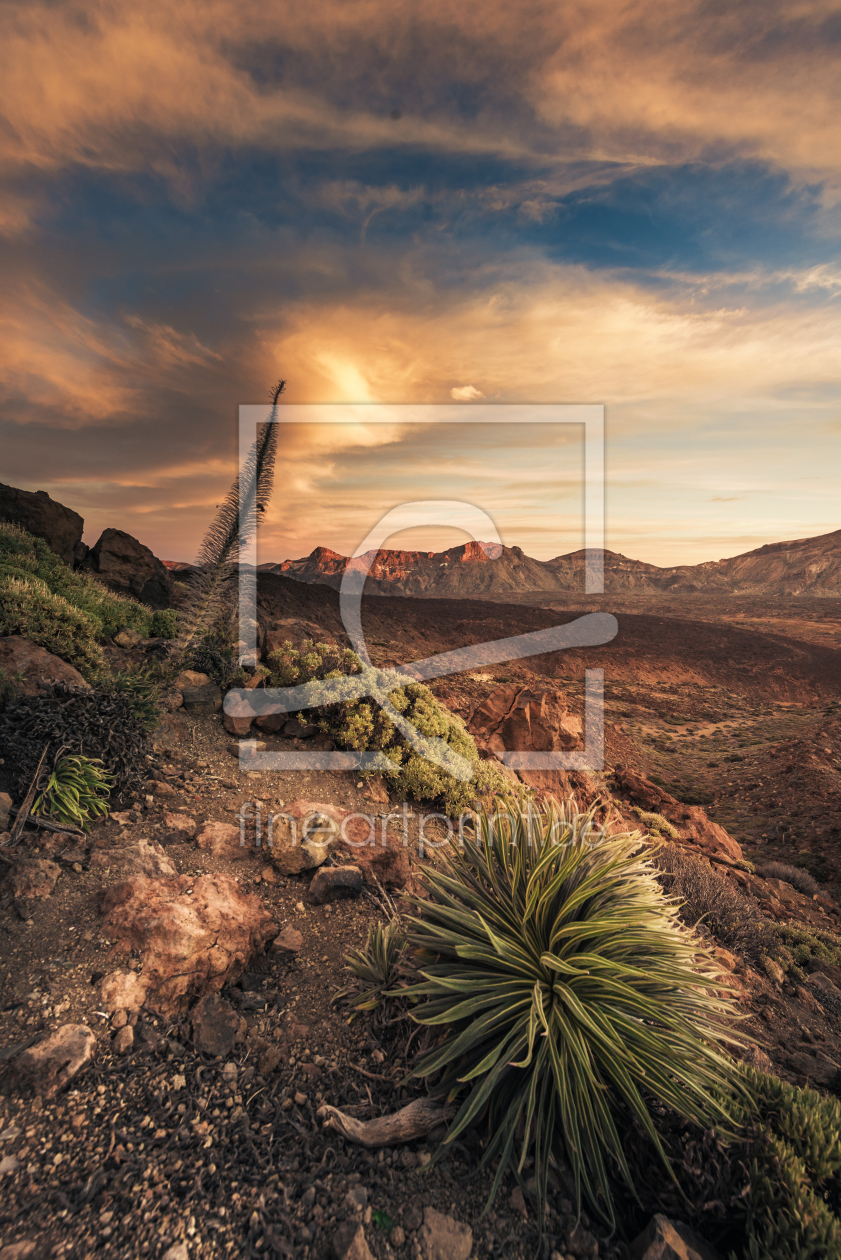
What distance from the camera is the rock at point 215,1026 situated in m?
2.56

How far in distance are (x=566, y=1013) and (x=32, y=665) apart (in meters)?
5.17

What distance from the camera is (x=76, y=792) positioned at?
3.91 meters

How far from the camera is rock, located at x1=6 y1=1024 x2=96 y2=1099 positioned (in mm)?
2209

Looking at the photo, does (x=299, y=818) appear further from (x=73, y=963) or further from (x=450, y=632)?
(x=450, y=632)

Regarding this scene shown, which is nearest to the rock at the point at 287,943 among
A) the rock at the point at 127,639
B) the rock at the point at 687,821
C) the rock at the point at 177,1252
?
the rock at the point at 177,1252

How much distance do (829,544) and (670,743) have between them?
130 meters

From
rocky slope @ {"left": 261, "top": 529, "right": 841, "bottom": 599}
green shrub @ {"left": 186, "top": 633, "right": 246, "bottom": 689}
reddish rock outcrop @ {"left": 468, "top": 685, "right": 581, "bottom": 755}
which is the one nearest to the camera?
green shrub @ {"left": 186, "top": 633, "right": 246, "bottom": 689}

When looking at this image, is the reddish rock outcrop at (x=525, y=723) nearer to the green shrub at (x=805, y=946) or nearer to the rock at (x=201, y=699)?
the green shrub at (x=805, y=946)

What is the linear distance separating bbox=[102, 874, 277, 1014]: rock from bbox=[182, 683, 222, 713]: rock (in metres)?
3.05

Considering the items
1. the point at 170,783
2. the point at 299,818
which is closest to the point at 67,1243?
the point at 299,818

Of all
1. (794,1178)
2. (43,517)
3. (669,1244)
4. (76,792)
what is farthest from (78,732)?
(43,517)

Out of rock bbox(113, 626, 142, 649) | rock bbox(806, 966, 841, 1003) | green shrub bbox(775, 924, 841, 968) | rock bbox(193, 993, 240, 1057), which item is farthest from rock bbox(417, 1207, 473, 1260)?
rock bbox(113, 626, 142, 649)

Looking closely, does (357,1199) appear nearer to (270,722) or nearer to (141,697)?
(141,697)

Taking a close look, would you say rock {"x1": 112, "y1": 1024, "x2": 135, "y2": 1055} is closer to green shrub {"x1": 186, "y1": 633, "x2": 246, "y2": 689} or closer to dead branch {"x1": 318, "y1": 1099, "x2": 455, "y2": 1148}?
dead branch {"x1": 318, "y1": 1099, "x2": 455, "y2": 1148}
